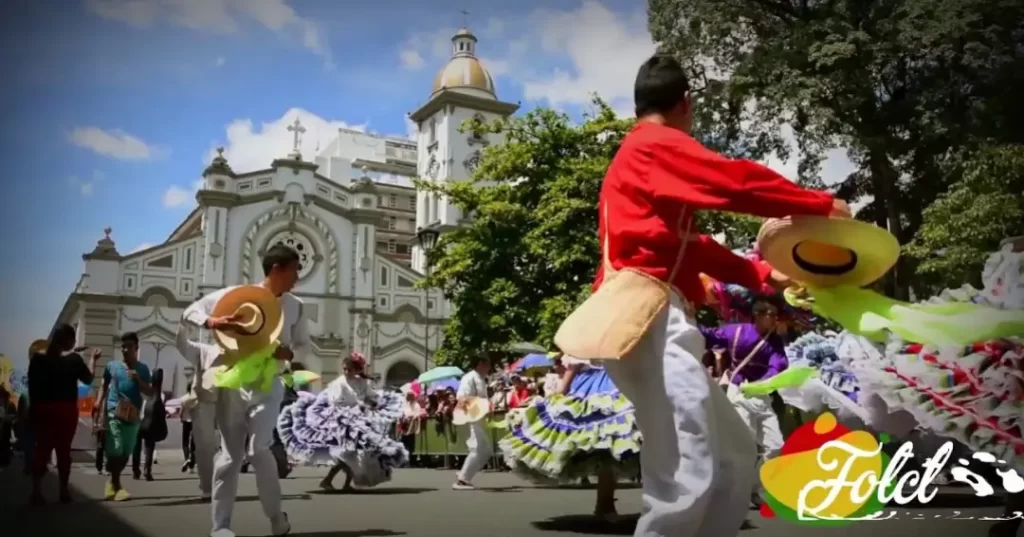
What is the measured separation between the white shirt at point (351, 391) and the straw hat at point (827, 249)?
299 inches

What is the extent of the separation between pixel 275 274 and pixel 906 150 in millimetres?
15846

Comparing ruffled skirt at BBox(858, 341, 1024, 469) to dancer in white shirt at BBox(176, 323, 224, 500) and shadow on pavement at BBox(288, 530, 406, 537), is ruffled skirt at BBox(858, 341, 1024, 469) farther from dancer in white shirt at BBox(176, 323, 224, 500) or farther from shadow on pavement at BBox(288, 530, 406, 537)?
dancer in white shirt at BBox(176, 323, 224, 500)

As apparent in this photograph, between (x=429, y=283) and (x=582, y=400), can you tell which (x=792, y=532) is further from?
(x=429, y=283)

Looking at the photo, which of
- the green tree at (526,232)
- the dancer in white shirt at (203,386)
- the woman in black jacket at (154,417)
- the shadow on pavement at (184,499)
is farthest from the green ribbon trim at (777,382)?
the green tree at (526,232)

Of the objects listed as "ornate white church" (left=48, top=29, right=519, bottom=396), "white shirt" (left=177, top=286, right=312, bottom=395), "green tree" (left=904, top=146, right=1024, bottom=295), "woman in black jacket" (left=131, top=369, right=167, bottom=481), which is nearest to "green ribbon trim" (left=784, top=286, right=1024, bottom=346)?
"white shirt" (left=177, top=286, right=312, bottom=395)

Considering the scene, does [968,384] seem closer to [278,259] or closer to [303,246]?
[278,259]

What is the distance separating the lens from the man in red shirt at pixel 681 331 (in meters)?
3.14

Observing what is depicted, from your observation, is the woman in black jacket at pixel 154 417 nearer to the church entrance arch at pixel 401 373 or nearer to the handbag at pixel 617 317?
the handbag at pixel 617 317

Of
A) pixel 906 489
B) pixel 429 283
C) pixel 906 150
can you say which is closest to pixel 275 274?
pixel 906 489

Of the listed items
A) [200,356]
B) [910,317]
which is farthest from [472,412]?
[910,317]

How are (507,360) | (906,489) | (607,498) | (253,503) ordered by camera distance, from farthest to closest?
(507,360)
(253,503)
(906,489)
(607,498)

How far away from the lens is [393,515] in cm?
737

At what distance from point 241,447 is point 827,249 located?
3.63 metres

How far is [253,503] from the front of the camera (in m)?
8.66
